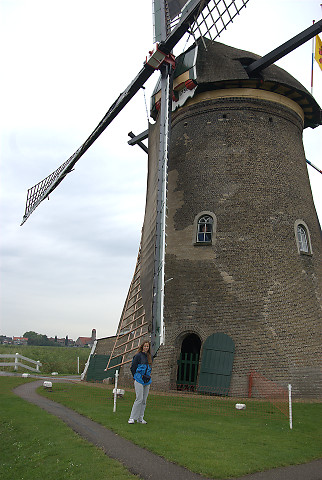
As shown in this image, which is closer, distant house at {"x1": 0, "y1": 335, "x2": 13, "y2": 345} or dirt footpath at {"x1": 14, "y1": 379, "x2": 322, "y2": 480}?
dirt footpath at {"x1": 14, "y1": 379, "x2": 322, "y2": 480}

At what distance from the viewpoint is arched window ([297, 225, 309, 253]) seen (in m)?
15.5

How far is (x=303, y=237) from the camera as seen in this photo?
1571 centimetres

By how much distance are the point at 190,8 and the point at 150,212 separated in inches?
290

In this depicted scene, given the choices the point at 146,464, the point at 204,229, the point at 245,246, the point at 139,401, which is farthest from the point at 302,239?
the point at 146,464

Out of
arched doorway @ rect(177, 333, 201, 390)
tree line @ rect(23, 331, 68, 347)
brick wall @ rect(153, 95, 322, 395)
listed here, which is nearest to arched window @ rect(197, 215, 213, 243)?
brick wall @ rect(153, 95, 322, 395)

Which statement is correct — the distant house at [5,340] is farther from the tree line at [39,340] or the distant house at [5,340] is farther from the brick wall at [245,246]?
the brick wall at [245,246]

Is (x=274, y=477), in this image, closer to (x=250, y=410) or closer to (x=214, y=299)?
(x=250, y=410)

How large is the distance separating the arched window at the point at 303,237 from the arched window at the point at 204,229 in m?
3.07

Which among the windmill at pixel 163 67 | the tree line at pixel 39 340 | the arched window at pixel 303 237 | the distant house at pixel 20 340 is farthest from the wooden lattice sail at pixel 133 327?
the distant house at pixel 20 340

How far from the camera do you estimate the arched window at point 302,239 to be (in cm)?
1546

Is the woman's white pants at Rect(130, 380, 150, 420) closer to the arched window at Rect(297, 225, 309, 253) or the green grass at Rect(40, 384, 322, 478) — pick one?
the green grass at Rect(40, 384, 322, 478)

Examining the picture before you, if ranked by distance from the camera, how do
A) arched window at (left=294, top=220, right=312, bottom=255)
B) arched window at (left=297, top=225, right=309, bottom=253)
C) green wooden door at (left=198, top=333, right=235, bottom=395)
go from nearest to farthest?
green wooden door at (left=198, top=333, right=235, bottom=395), arched window at (left=294, top=220, right=312, bottom=255), arched window at (left=297, top=225, right=309, bottom=253)

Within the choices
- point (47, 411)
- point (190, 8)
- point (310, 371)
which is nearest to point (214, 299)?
point (310, 371)

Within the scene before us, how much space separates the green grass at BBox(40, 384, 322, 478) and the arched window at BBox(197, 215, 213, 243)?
19.2ft
